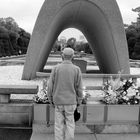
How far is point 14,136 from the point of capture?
14.3 feet

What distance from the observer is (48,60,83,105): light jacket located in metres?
3.51

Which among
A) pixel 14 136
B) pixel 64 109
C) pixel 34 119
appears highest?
pixel 64 109

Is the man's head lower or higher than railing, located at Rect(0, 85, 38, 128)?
higher

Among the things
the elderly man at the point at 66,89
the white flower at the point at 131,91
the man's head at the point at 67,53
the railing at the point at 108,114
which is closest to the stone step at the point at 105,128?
the railing at the point at 108,114

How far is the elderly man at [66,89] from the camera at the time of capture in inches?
138

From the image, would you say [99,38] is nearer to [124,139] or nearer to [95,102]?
[95,102]

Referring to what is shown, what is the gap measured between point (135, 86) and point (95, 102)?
3.07 feet

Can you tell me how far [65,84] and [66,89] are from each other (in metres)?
0.08

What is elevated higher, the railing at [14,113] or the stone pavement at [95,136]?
the railing at [14,113]

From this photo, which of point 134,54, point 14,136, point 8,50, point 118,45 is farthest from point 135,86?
point 8,50

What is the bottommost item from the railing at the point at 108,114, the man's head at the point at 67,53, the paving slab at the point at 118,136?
the paving slab at the point at 118,136

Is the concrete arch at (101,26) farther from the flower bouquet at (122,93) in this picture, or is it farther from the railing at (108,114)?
the railing at (108,114)

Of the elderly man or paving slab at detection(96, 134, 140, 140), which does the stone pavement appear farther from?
the elderly man

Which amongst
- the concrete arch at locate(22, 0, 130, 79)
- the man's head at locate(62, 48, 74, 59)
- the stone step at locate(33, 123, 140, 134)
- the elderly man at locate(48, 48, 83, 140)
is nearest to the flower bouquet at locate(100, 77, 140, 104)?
the stone step at locate(33, 123, 140, 134)
